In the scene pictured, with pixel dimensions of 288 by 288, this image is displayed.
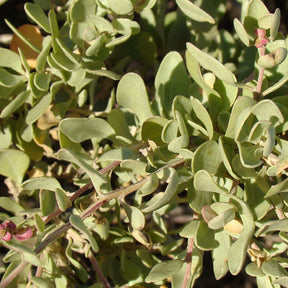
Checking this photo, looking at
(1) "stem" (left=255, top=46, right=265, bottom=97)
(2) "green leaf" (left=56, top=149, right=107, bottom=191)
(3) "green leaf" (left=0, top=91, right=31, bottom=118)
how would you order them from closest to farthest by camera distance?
(2) "green leaf" (left=56, top=149, right=107, bottom=191)
(1) "stem" (left=255, top=46, right=265, bottom=97)
(3) "green leaf" (left=0, top=91, right=31, bottom=118)

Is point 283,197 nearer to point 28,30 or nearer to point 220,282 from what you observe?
point 28,30

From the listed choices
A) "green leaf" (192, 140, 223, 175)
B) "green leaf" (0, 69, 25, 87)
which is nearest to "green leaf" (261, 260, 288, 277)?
"green leaf" (192, 140, 223, 175)

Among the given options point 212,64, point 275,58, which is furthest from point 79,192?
point 275,58

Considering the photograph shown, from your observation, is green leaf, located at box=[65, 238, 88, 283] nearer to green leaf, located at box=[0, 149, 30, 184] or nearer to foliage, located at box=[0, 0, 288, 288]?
foliage, located at box=[0, 0, 288, 288]

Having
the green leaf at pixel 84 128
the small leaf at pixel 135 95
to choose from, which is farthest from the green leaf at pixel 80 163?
the small leaf at pixel 135 95

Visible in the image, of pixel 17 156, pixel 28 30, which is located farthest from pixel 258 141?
pixel 28 30

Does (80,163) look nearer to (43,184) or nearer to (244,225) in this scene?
(43,184)
